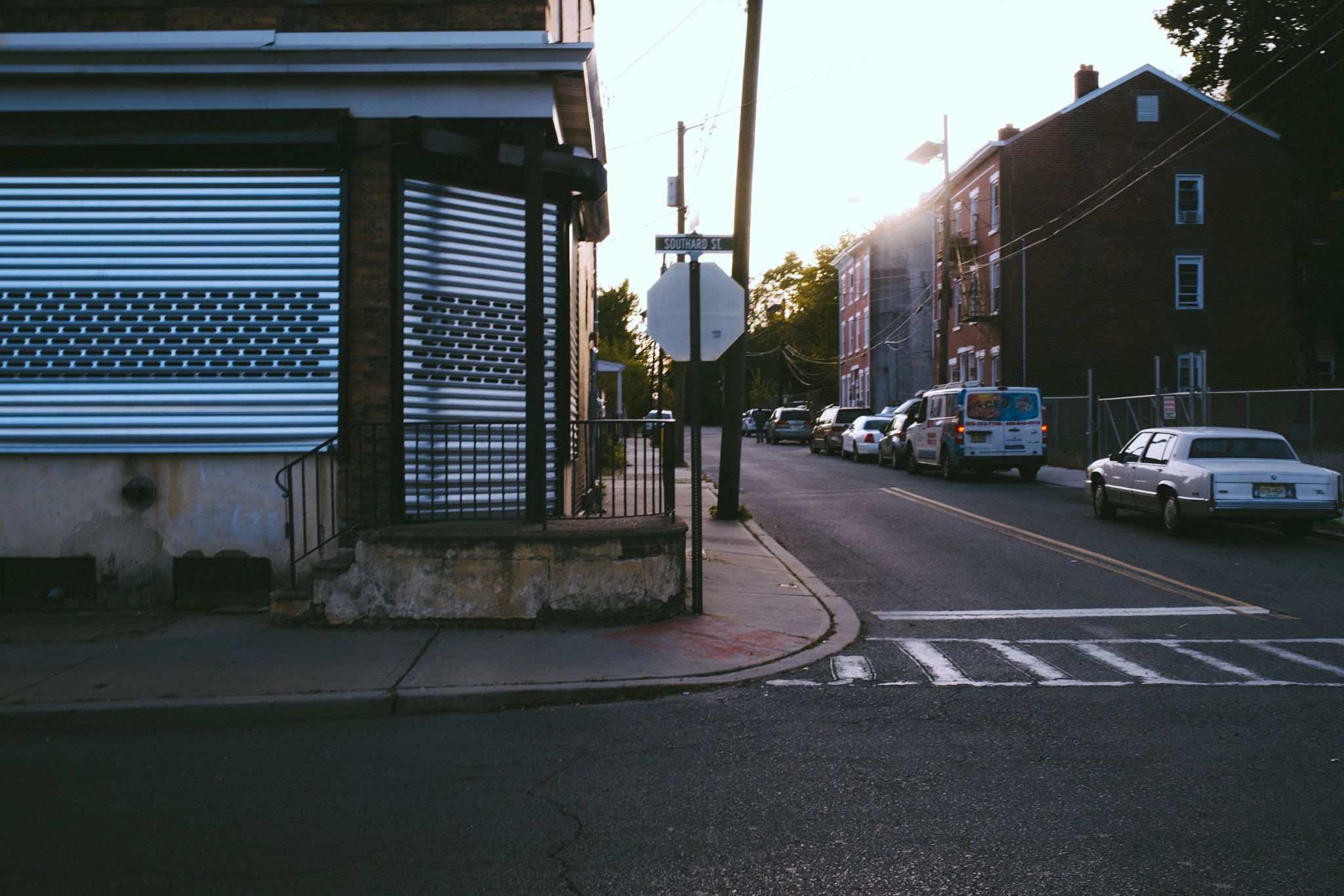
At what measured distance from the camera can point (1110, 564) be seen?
11.3m

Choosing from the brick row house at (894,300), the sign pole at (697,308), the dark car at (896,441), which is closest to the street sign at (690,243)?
the sign pole at (697,308)

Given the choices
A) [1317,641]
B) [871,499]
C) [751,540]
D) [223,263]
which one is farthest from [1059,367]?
[223,263]

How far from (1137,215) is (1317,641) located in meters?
33.4

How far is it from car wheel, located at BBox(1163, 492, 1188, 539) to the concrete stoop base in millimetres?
8762

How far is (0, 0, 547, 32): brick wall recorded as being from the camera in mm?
8406

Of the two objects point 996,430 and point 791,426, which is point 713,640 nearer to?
point 996,430

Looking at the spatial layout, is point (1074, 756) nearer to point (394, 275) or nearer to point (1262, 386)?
point (394, 275)

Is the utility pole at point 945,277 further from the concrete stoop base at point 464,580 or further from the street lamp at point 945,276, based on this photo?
the concrete stoop base at point 464,580

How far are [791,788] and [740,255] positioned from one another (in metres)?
11.8

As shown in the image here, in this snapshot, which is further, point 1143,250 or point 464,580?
point 1143,250

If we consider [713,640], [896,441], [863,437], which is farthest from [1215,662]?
[863,437]

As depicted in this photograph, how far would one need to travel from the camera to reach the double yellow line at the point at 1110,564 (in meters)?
9.12

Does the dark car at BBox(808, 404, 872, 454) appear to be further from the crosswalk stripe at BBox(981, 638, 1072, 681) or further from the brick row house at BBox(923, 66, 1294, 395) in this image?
the crosswalk stripe at BBox(981, 638, 1072, 681)

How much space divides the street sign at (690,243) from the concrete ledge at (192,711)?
4.00 meters
